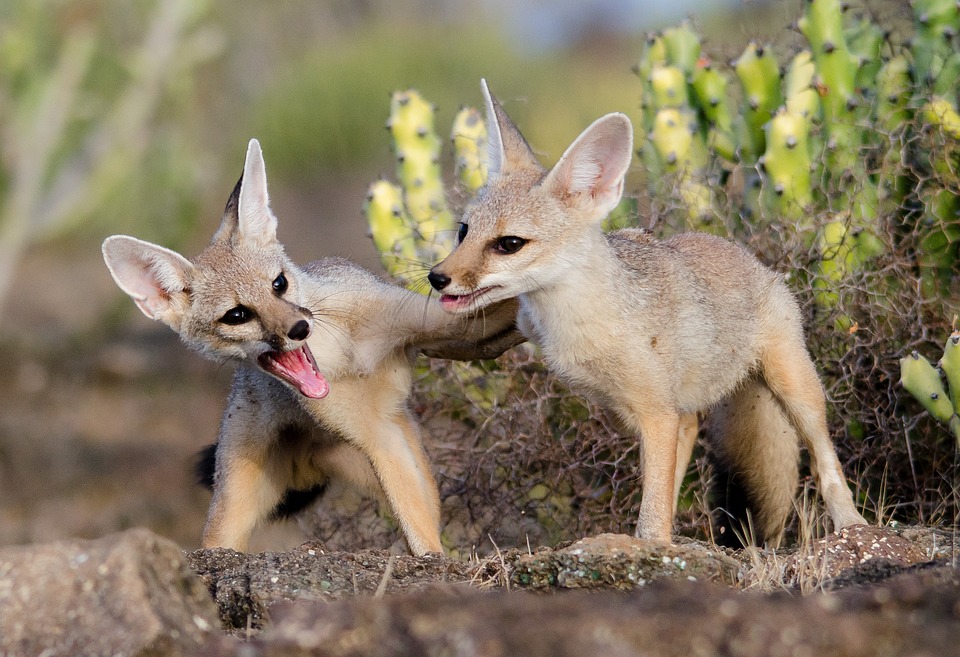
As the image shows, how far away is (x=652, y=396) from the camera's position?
4461 mm

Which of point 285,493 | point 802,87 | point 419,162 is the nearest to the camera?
point 285,493

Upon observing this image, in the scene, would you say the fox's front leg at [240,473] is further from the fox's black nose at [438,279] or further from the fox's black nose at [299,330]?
the fox's black nose at [438,279]

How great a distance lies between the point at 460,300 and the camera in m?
4.26

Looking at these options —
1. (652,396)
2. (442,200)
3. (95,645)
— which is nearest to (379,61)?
(442,200)

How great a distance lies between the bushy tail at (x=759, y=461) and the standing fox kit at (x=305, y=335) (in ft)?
3.83

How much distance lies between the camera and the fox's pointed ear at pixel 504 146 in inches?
190

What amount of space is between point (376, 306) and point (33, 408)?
32.0ft

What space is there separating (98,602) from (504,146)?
268 centimetres

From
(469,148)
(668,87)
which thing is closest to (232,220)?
(469,148)

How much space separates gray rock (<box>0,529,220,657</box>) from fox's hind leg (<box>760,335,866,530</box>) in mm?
2877

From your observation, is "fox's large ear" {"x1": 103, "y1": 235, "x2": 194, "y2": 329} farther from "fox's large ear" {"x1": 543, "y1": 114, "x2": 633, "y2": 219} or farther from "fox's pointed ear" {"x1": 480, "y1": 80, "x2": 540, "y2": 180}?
"fox's large ear" {"x1": 543, "y1": 114, "x2": 633, "y2": 219}

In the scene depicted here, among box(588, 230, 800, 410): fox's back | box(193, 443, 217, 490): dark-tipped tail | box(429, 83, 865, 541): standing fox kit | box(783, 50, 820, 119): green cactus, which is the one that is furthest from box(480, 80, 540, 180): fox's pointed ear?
box(193, 443, 217, 490): dark-tipped tail

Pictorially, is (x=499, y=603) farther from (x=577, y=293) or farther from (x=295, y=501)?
(x=295, y=501)

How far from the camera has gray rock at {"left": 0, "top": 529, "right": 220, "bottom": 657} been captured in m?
2.79
